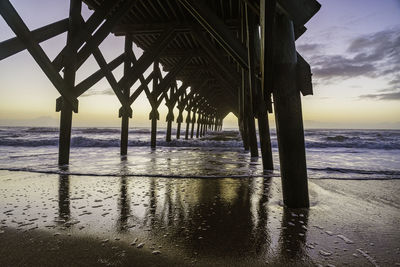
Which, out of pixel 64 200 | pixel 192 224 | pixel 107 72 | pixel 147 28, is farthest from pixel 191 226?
pixel 147 28

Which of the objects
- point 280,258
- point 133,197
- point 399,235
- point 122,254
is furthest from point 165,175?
point 399,235

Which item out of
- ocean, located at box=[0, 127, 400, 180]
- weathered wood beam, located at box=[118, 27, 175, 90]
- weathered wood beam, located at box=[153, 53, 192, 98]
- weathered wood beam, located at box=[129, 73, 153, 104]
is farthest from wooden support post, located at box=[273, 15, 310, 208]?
weathered wood beam, located at box=[153, 53, 192, 98]

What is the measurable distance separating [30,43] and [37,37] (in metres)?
0.25

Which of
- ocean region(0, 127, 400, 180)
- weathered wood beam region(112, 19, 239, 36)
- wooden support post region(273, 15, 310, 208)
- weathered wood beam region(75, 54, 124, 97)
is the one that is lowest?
ocean region(0, 127, 400, 180)

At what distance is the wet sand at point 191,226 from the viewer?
99 centimetres

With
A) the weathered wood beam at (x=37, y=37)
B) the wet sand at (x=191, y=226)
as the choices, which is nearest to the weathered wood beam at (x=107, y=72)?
the weathered wood beam at (x=37, y=37)

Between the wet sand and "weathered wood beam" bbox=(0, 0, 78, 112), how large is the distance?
156cm

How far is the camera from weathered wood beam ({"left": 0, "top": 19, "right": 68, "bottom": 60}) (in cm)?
258

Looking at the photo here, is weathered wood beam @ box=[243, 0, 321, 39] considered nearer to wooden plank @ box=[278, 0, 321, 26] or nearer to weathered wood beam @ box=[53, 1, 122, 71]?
wooden plank @ box=[278, 0, 321, 26]

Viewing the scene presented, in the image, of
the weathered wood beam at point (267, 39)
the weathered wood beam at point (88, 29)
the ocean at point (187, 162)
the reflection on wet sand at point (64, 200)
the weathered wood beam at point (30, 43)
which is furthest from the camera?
the weathered wood beam at point (88, 29)

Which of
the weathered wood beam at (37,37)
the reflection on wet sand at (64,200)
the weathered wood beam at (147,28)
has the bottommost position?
the reflection on wet sand at (64,200)

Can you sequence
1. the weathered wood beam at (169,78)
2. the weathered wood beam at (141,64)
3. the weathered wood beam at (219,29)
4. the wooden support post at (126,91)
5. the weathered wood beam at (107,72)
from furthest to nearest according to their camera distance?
the weathered wood beam at (169,78) → the wooden support post at (126,91) → the weathered wood beam at (141,64) → the weathered wood beam at (107,72) → the weathered wood beam at (219,29)

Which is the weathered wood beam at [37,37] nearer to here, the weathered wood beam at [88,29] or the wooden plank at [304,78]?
the weathered wood beam at [88,29]

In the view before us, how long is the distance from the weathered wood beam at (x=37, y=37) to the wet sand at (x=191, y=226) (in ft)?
5.00
